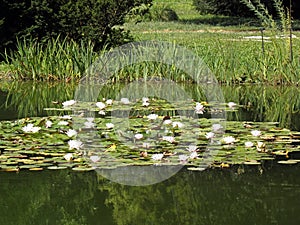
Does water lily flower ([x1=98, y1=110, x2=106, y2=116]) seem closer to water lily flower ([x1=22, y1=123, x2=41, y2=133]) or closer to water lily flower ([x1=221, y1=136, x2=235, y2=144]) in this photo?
water lily flower ([x1=22, y1=123, x2=41, y2=133])

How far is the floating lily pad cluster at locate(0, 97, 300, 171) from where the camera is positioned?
475 centimetres

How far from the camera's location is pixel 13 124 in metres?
5.96

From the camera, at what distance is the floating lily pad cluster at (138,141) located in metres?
4.75

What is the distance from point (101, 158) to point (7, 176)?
2.13 ft

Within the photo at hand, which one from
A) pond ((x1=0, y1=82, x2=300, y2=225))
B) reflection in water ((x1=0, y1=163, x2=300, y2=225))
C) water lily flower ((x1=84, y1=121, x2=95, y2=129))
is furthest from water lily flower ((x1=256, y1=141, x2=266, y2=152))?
water lily flower ((x1=84, y1=121, x2=95, y2=129))

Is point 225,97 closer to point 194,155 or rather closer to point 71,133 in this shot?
point 71,133

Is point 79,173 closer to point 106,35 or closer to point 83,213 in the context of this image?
point 83,213

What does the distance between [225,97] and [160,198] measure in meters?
4.42

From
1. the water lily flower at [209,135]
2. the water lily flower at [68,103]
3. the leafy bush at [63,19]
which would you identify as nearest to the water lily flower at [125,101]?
the water lily flower at [68,103]

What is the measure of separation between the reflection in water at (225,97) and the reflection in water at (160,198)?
1.87 metres

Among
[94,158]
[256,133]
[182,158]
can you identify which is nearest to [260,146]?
[256,133]

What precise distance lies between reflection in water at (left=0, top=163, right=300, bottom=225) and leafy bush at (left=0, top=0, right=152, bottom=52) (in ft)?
21.7

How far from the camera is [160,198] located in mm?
4023

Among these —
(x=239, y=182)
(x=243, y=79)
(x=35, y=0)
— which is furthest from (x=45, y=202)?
(x=35, y=0)
